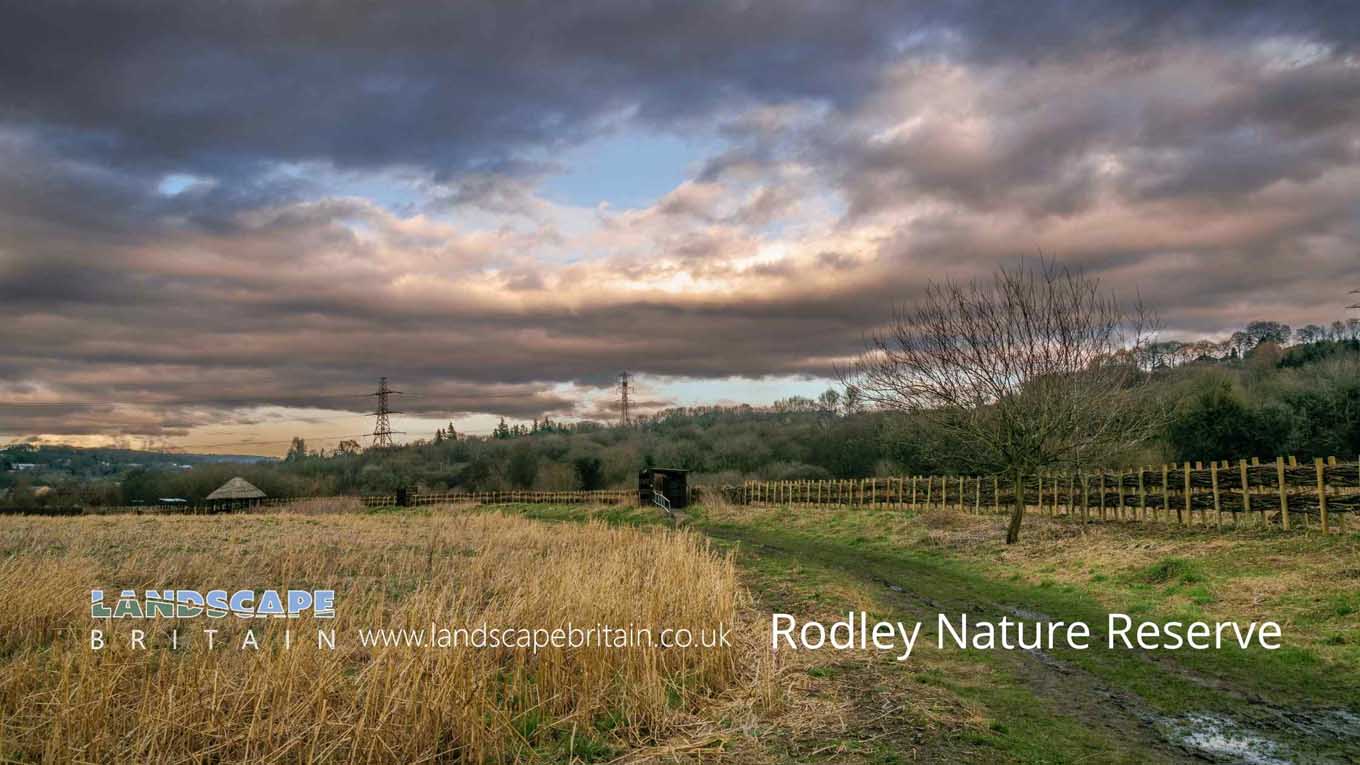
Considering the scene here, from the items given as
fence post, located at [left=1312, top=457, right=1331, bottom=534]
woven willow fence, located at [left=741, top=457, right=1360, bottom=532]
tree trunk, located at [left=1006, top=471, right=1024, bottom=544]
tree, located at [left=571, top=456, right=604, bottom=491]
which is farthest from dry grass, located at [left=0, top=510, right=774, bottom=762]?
tree, located at [left=571, top=456, right=604, bottom=491]

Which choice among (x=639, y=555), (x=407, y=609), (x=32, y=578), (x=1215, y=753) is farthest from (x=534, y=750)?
(x=32, y=578)

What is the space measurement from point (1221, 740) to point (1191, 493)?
1472cm

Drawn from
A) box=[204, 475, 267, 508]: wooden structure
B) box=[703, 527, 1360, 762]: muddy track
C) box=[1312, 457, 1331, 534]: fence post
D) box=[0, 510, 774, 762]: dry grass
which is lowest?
box=[204, 475, 267, 508]: wooden structure

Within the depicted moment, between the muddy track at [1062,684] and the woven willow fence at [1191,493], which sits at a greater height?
the woven willow fence at [1191,493]

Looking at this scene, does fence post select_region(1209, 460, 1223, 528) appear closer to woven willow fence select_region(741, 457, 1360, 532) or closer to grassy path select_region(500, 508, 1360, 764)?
woven willow fence select_region(741, 457, 1360, 532)

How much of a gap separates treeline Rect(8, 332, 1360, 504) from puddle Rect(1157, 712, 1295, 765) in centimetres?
1515

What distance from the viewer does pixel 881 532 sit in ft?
80.5

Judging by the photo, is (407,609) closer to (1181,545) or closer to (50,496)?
(1181,545)

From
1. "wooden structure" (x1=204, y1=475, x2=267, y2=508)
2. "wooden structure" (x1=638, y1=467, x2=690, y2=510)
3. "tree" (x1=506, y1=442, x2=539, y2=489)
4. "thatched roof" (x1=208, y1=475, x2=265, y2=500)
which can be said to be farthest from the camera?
"tree" (x1=506, y1=442, x2=539, y2=489)

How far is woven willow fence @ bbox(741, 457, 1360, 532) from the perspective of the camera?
1538 centimetres

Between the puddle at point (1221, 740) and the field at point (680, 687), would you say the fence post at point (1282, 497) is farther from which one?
the puddle at point (1221, 740)

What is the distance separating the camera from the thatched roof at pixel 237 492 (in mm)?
70438

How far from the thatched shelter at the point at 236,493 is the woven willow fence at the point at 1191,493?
63618 millimetres

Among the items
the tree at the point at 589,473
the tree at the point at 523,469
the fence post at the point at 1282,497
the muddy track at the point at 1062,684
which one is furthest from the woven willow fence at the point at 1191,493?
the tree at the point at 523,469
